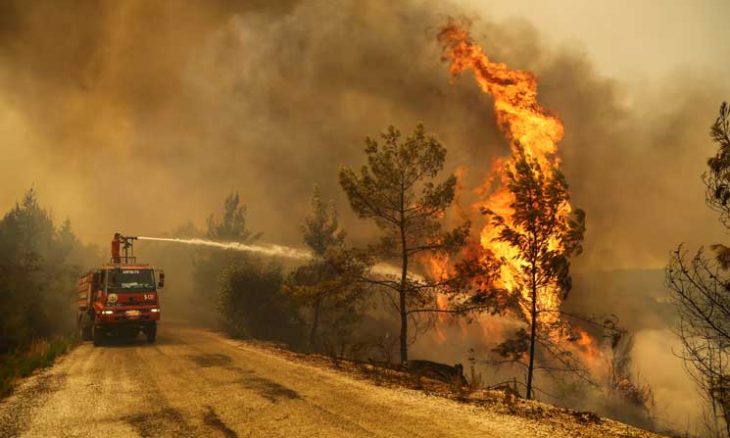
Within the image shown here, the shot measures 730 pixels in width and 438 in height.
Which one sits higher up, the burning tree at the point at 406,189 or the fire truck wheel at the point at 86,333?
the burning tree at the point at 406,189

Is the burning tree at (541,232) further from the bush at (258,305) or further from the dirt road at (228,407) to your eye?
the bush at (258,305)

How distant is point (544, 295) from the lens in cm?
1488

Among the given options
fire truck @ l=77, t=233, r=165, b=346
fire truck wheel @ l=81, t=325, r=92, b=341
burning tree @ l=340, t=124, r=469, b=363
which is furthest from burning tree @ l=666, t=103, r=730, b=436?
fire truck wheel @ l=81, t=325, r=92, b=341

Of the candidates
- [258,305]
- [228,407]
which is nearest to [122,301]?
[228,407]

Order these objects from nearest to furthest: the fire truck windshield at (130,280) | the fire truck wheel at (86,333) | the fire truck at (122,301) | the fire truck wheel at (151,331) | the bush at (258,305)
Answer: the fire truck at (122,301) < the fire truck windshield at (130,280) < the fire truck wheel at (151,331) < the fire truck wheel at (86,333) < the bush at (258,305)

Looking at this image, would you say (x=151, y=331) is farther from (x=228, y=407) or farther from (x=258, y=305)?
(x=228, y=407)

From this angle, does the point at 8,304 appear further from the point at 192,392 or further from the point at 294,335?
the point at 192,392

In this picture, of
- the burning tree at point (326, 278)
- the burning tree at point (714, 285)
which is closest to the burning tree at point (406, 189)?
the burning tree at point (326, 278)

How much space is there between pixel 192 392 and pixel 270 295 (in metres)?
20.2

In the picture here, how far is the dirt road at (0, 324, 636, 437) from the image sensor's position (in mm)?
7348

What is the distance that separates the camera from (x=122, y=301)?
18125 mm

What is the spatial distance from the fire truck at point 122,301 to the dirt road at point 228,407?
15.5 feet

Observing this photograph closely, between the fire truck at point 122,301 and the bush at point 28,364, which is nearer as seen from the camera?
the bush at point 28,364

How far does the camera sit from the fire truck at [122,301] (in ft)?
58.6
